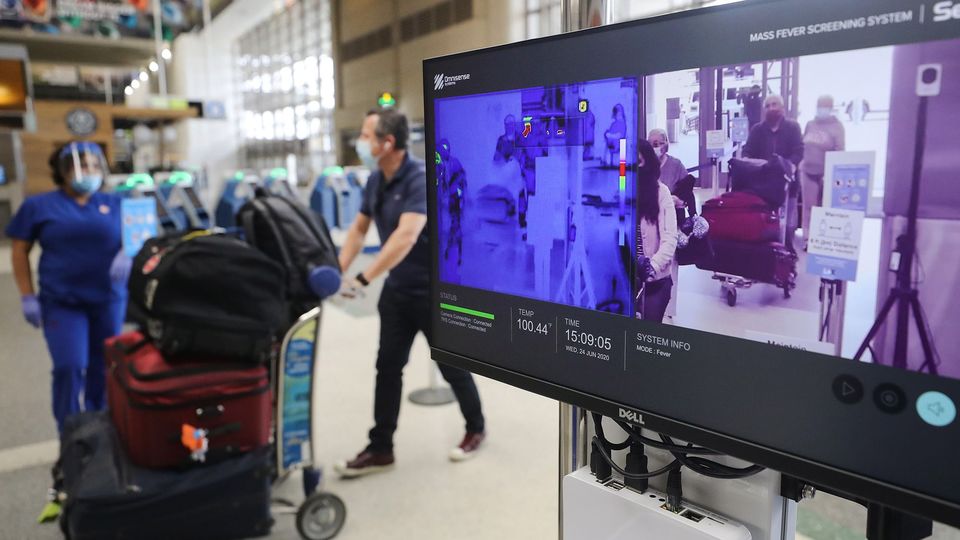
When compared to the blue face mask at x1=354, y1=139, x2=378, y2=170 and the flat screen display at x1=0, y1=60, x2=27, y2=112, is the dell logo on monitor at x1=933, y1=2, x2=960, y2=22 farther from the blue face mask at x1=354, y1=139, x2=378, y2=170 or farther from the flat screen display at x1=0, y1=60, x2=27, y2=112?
the flat screen display at x1=0, y1=60, x2=27, y2=112

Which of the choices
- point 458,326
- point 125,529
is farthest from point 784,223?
point 125,529

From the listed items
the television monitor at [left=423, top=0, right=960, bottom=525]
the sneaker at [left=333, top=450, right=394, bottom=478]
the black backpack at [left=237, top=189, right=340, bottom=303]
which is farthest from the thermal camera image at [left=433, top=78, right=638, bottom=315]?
the sneaker at [left=333, top=450, right=394, bottom=478]

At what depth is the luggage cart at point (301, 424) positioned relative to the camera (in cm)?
282

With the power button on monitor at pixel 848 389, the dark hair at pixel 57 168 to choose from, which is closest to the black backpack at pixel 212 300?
the dark hair at pixel 57 168

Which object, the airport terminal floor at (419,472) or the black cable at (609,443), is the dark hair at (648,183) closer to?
the black cable at (609,443)

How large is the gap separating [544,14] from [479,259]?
13551 mm

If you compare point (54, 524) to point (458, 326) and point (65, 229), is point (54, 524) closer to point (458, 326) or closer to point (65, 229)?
point (65, 229)

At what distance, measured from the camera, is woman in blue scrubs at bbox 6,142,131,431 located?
3.38m

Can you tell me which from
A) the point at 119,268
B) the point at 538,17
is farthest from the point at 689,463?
the point at 538,17

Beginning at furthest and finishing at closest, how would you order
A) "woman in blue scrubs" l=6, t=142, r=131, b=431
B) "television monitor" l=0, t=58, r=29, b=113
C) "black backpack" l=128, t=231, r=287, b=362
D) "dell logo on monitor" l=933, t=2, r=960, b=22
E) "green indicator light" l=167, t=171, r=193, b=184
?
"television monitor" l=0, t=58, r=29, b=113 < "green indicator light" l=167, t=171, r=193, b=184 < "woman in blue scrubs" l=6, t=142, r=131, b=431 < "black backpack" l=128, t=231, r=287, b=362 < "dell logo on monitor" l=933, t=2, r=960, b=22

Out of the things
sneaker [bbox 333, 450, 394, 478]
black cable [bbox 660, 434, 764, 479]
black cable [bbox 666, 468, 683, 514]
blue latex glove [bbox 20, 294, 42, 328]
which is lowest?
sneaker [bbox 333, 450, 394, 478]

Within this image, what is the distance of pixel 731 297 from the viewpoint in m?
0.87

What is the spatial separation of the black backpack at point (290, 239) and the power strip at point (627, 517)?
1833 mm

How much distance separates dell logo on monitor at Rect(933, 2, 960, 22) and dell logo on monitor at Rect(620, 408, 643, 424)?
58cm
